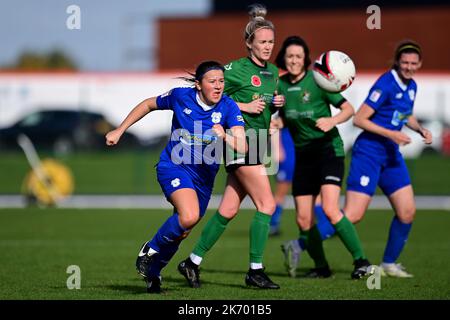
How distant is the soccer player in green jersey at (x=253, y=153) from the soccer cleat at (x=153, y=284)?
626mm

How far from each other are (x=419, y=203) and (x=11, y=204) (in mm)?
9773

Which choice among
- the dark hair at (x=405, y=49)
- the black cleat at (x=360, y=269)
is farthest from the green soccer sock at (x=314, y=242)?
the dark hair at (x=405, y=49)

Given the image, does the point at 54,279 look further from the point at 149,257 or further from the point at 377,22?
the point at 377,22

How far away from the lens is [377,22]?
10461mm

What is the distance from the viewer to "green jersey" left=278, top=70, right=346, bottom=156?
9.65 metres

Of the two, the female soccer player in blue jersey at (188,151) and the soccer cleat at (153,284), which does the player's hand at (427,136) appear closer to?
the female soccer player in blue jersey at (188,151)

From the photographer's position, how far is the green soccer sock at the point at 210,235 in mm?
9117

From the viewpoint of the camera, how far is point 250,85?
352 inches

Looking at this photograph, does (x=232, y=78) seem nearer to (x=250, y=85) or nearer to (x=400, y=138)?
(x=250, y=85)

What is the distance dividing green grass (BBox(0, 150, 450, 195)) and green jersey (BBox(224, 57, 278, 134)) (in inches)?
597

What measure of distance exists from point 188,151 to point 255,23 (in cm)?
151

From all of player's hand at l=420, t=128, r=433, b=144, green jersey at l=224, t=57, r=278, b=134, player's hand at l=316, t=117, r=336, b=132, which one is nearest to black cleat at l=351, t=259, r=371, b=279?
player's hand at l=316, t=117, r=336, b=132

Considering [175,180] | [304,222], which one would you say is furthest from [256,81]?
[304,222]
